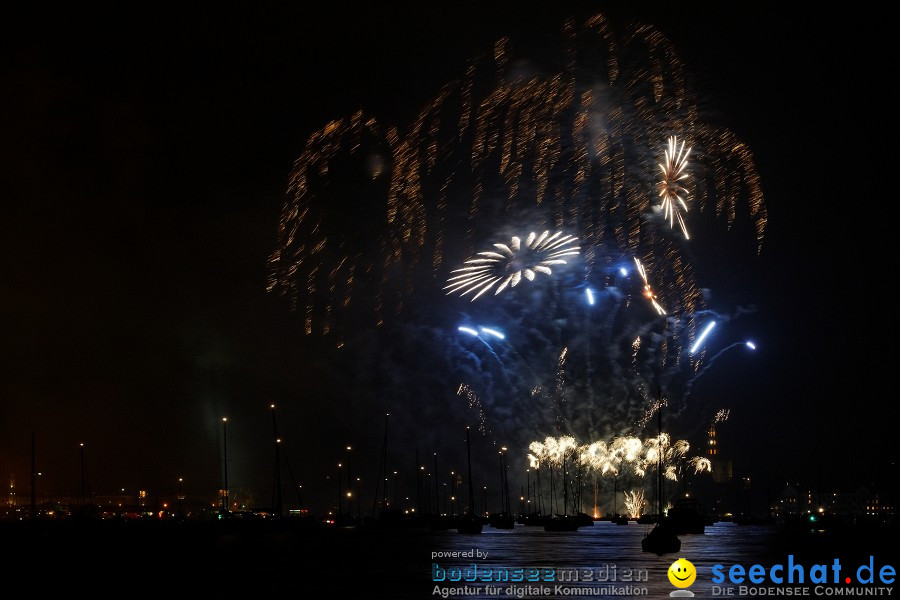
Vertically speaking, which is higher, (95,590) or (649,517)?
(95,590)

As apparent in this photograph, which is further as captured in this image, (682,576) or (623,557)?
(623,557)

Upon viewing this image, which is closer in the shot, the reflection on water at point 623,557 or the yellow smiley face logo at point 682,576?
the yellow smiley face logo at point 682,576

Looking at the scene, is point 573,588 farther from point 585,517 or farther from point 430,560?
point 585,517

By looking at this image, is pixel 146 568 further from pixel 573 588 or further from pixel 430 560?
pixel 573 588

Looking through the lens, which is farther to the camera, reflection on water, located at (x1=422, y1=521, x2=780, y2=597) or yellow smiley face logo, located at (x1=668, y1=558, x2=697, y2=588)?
reflection on water, located at (x1=422, y1=521, x2=780, y2=597)

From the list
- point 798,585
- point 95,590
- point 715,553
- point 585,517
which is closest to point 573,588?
point 798,585

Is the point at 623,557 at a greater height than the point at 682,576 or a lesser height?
lesser

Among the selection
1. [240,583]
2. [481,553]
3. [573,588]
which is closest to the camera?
[573,588]

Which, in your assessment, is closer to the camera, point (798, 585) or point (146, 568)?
point (798, 585)

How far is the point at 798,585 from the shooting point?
52875 millimetres

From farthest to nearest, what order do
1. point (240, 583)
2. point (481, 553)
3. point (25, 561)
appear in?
point (481, 553) < point (25, 561) < point (240, 583)

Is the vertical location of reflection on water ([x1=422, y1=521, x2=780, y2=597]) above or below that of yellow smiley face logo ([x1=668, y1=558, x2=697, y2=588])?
below

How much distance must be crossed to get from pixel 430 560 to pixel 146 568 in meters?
19.0

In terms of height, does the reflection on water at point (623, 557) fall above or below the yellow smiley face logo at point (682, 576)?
below
